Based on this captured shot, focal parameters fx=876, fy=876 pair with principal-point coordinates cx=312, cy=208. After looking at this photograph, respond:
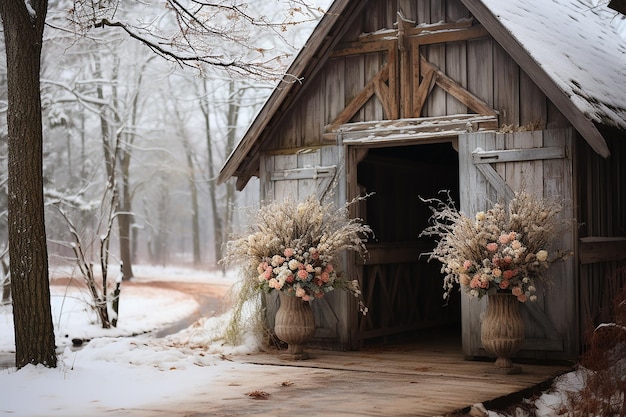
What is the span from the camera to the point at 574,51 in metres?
12.3

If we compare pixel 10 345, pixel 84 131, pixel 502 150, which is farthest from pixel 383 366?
pixel 84 131

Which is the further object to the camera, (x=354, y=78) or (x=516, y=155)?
(x=354, y=78)

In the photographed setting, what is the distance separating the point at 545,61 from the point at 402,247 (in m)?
4.62

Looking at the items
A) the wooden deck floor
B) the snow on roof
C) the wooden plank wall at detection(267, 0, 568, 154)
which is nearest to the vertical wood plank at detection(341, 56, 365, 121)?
the wooden plank wall at detection(267, 0, 568, 154)

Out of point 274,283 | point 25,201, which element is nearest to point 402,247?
point 274,283

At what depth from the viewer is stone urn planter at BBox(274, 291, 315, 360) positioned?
11070 mm

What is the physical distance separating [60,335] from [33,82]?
7.00 meters

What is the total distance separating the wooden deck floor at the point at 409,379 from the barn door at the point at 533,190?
0.29m

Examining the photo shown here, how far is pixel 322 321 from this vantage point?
12.0 m

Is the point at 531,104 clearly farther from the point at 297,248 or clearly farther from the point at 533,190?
the point at 297,248

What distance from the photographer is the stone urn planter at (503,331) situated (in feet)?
32.2

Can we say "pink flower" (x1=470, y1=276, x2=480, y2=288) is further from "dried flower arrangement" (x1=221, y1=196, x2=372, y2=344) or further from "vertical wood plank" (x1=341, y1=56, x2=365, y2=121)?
"vertical wood plank" (x1=341, y1=56, x2=365, y2=121)

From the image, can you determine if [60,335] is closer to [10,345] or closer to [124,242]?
[10,345]

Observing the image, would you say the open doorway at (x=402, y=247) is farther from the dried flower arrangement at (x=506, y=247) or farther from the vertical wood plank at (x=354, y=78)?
the dried flower arrangement at (x=506, y=247)
